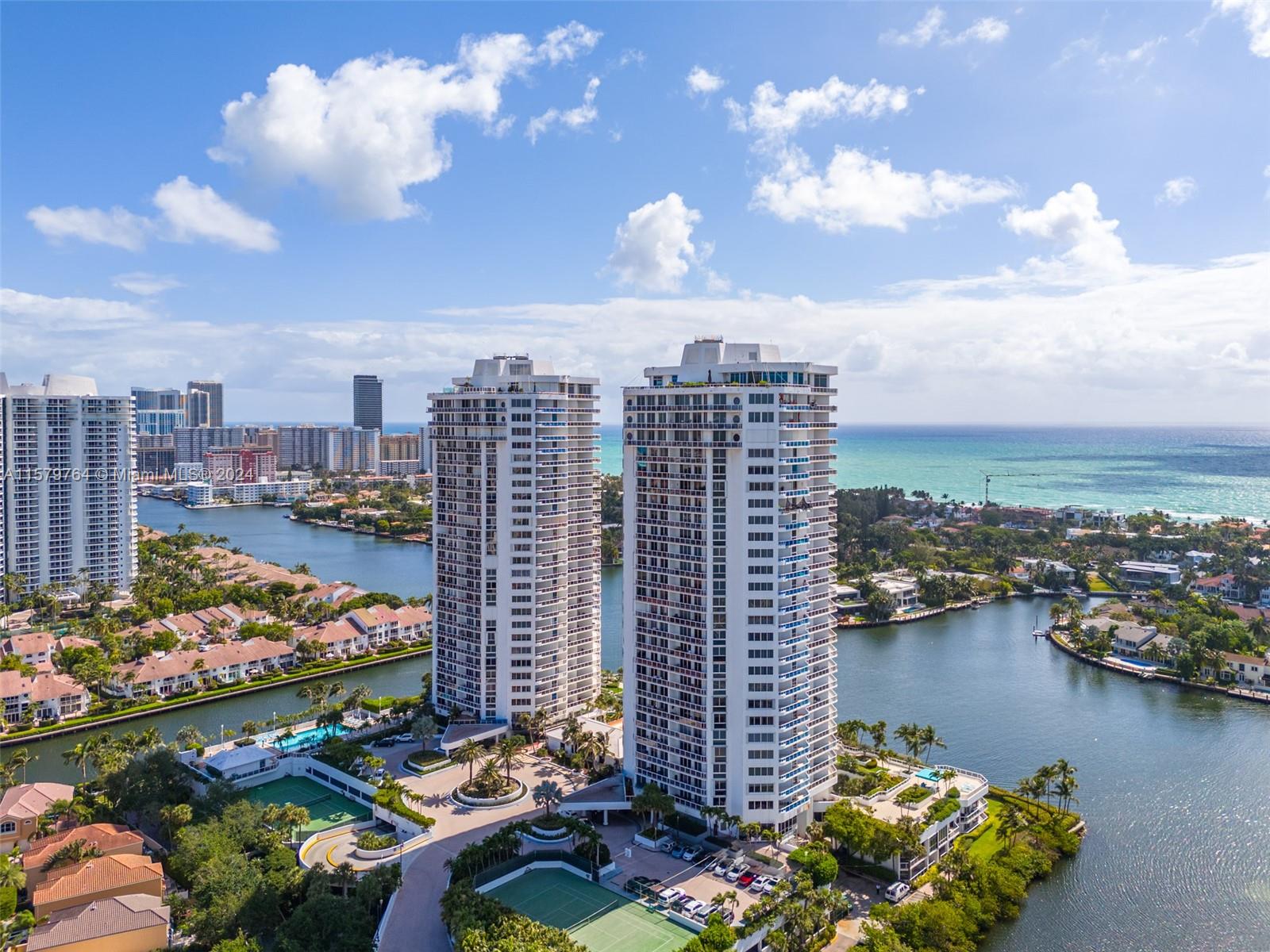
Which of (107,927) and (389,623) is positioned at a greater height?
(389,623)

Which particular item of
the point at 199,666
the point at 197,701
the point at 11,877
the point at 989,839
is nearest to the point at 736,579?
the point at 989,839

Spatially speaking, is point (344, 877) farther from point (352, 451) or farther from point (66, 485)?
point (352, 451)

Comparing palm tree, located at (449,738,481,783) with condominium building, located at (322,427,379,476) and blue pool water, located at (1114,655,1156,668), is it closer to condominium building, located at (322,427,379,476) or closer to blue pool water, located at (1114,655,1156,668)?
blue pool water, located at (1114,655,1156,668)

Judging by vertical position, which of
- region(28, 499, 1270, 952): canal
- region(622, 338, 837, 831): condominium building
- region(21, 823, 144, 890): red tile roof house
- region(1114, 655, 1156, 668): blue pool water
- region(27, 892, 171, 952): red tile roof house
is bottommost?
region(28, 499, 1270, 952): canal

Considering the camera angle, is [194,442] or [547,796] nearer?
[547,796]

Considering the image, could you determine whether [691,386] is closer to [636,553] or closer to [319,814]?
[636,553]

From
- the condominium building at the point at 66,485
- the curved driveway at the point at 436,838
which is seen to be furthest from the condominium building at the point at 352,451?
the curved driveway at the point at 436,838

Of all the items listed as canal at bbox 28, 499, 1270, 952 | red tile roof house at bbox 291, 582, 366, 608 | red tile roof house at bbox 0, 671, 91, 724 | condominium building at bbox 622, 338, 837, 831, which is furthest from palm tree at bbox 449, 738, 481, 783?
red tile roof house at bbox 291, 582, 366, 608
